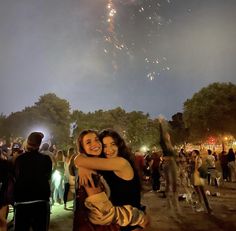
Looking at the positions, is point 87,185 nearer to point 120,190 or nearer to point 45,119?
point 120,190

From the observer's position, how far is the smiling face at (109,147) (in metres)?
3.71

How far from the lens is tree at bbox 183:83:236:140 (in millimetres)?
57000

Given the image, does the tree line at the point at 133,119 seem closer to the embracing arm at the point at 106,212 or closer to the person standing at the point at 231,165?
the person standing at the point at 231,165

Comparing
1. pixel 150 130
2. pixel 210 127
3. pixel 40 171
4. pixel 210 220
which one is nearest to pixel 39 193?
pixel 40 171

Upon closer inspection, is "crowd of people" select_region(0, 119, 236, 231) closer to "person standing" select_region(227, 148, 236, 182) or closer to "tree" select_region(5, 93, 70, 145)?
"person standing" select_region(227, 148, 236, 182)

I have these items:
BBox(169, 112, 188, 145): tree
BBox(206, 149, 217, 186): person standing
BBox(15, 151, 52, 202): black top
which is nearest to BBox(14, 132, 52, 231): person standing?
BBox(15, 151, 52, 202): black top

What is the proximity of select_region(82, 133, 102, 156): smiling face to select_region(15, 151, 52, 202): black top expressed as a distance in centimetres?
172

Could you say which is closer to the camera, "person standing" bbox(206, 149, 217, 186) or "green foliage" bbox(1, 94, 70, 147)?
"person standing" bbox(206, 149, 217, 186)

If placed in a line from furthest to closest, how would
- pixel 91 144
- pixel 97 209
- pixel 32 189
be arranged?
pixel 32 189, pixel 91 144, pixel 97 209

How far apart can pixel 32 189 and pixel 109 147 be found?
1850mm

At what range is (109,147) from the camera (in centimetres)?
374

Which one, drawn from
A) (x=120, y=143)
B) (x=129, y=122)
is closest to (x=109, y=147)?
(x=120, y=143)

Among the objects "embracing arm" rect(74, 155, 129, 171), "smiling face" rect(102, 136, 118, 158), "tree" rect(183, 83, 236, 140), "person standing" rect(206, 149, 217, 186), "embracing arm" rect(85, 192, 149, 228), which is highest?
"tree" rect(183, 83, 236, 140)

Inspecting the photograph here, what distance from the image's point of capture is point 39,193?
5.11m
